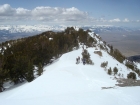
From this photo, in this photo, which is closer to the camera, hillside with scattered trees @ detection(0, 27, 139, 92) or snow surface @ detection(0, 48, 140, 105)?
snow surface @ detection(0, 48, 140, 105)

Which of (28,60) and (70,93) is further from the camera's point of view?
(28,60)

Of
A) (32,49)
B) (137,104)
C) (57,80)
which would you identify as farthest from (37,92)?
(32,49)

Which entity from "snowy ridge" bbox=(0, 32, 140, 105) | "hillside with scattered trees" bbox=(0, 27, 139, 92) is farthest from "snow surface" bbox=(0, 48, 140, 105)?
"hillside with scattered trees" bbox=(0, 27, 139, 92)

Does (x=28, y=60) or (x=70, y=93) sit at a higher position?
(x=28, y=60)

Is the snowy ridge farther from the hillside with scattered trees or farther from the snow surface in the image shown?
the hillside with scattered trees

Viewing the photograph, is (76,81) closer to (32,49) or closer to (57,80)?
(57,80)

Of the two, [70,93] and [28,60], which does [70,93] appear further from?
[28,60]

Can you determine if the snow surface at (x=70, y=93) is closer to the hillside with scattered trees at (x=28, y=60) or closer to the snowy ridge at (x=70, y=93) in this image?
the snowy ridge at (x=70, y=93)

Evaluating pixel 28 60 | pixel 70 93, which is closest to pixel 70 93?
pixel 70 93

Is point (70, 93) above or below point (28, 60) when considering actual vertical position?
below

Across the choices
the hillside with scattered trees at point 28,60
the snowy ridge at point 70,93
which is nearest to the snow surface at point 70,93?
the snowy ridge at point 70,93

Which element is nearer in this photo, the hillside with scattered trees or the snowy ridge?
the snowy ridge
